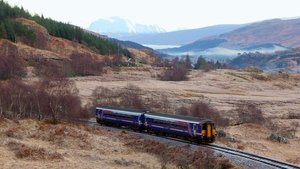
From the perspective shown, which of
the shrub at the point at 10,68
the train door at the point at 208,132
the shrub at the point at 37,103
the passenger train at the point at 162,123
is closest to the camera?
the train door at the point at 208,132

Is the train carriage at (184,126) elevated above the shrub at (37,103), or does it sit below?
below

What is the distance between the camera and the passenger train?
50594mm

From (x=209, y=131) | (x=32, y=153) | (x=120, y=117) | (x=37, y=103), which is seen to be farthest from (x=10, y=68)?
(x=32, y=153)

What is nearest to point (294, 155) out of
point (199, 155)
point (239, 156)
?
point (239, 156)

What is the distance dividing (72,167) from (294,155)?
28.1 metres

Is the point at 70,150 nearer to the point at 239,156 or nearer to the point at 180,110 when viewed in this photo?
the point at 239,156

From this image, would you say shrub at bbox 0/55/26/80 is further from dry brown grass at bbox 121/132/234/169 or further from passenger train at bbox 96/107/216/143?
dry brown grass at bbox 121/132/234/169

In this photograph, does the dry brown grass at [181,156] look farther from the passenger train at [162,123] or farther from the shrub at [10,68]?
the shrub at [10,68]

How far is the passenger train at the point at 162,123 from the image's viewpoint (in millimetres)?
50594

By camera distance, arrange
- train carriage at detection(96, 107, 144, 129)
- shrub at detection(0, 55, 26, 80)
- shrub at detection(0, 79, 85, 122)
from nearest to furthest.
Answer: train carriage at detection(96, 107, 144, 129) < shrub at detection(0, 79, 85, 122) < shrub at detection(0, 55, 26, 80)

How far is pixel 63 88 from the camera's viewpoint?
8669 centimetres

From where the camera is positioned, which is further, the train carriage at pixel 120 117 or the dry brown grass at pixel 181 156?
the train carriage at pixel 120 117

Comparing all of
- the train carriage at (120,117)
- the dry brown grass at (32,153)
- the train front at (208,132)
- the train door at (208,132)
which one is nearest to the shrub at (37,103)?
the train carriage at (120,117)

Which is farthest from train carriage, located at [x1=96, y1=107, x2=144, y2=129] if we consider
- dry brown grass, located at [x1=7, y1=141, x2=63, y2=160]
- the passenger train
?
dry brown grass, located at [x1=7, y1=141, x2=63, y2=160]
